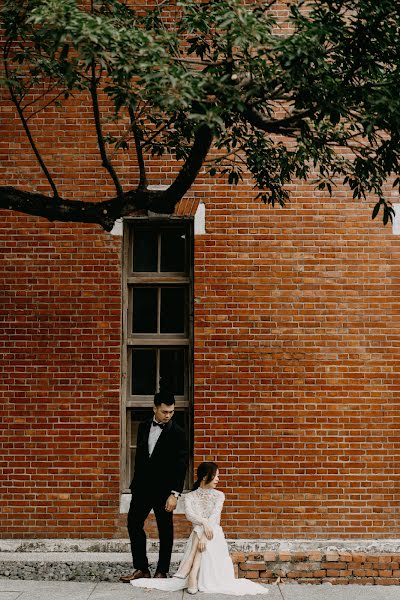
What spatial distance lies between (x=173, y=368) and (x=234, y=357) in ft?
2.82

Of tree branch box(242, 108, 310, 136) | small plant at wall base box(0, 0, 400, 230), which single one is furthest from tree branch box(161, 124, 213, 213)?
tree branch box(242, 108, 310, 136)

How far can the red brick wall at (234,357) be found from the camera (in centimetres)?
882

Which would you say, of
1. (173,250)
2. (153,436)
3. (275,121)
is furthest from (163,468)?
(275,121)

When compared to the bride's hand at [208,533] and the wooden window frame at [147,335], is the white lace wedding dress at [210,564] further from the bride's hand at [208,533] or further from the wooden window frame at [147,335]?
the wooden window frame at [147,335]

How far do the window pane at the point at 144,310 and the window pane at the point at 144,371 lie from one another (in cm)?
28

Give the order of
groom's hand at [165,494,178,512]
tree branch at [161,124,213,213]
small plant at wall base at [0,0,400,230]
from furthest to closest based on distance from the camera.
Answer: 1. groom's hand at [165,494,178,512]
2. tree branch at [161,124,213,213]
3. small plant at wall base at [0,0,400,230]

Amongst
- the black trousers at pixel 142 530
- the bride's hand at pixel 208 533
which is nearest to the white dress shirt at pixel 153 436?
the black trousers at pixel 142 530

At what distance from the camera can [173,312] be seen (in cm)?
944

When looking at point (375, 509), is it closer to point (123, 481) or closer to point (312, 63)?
point (123, 481)

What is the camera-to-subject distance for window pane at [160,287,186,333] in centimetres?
942

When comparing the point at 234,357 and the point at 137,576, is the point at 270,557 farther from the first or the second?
the point at 234,357

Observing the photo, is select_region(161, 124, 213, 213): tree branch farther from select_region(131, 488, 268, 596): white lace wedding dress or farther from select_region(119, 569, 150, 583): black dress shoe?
select_region(119, 569, 150, 583): black dress shoe

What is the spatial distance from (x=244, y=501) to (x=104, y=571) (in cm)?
180

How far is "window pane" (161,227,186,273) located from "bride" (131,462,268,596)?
3.01 m
